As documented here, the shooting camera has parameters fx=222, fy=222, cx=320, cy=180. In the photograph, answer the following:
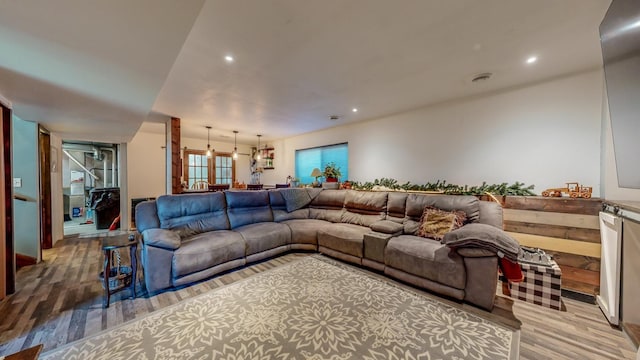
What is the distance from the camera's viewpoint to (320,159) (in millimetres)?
6305

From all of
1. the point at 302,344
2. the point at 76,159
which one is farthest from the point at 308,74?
the point at 76,159

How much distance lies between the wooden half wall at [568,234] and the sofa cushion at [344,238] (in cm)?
200

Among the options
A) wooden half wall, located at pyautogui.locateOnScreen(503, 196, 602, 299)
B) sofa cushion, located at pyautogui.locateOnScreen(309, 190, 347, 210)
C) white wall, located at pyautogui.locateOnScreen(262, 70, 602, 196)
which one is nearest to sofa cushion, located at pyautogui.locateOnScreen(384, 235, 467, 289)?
wooden half wall, located at pyautogui.locateOnScreen(503, 196, 602, 299)

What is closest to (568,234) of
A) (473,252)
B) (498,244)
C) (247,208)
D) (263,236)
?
(498,244)

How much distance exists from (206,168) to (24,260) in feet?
15.5

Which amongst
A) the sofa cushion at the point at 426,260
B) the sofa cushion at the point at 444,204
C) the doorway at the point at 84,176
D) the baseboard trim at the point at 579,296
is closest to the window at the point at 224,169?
the doorway at the point at 84,176

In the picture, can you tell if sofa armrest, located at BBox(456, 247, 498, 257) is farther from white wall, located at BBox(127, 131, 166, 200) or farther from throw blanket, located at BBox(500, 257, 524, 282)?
white wall, located at BBox(127, 131, 166, 200)

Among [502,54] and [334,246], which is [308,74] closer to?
[502,54]

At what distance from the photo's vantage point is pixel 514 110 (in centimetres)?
331

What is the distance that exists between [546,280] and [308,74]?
344 cm

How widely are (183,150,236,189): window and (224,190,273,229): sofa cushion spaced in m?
4.23

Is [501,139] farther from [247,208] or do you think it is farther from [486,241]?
[247,208]

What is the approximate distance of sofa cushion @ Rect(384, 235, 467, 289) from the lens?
228 cm

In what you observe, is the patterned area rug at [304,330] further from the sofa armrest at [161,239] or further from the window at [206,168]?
the window at [206,168]
